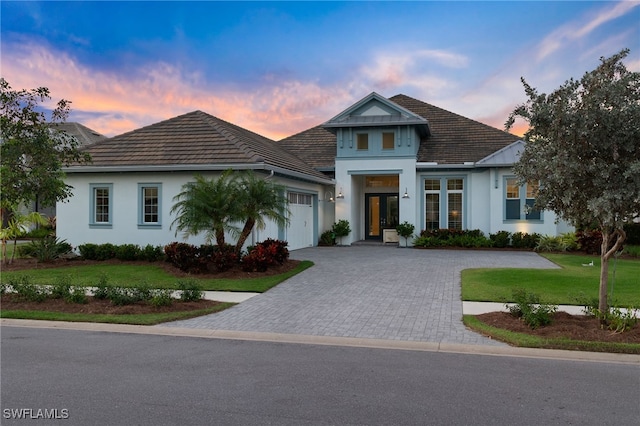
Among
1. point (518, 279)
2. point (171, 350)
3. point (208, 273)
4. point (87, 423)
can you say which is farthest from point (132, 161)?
point (87, 423)

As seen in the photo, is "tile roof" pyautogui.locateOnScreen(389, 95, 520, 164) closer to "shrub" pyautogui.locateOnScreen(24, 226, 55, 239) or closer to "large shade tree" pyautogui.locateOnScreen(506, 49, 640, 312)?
"large shade tree" pyautogui.locateOnScreen(506, 49, 640, 312)

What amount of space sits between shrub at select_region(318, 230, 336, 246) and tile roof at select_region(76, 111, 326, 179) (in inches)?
146

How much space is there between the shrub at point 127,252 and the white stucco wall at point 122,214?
119 cm

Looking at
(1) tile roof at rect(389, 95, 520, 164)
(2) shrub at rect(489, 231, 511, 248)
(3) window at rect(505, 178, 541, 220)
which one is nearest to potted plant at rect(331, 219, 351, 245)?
(1) tile roof at rect(389, 95, 520, 164)

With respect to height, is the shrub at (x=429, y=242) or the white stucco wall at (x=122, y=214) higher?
the white stucco wall at (x=122, y=214)

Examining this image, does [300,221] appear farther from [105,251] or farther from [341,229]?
[105,251]

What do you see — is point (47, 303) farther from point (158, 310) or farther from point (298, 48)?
point (298, 48)

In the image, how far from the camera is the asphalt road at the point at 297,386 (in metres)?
4.55

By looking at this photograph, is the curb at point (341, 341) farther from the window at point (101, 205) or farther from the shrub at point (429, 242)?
the shrub at point (429, 242)

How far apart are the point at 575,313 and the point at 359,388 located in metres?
5.76

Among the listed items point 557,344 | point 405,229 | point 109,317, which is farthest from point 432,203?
point 109,317

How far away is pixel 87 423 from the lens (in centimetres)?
438

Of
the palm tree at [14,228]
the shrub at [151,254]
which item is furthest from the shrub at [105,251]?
the palm tree at [14,228]

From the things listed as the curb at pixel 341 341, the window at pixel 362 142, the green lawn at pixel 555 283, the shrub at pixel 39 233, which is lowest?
the curb at pixel 341 341
